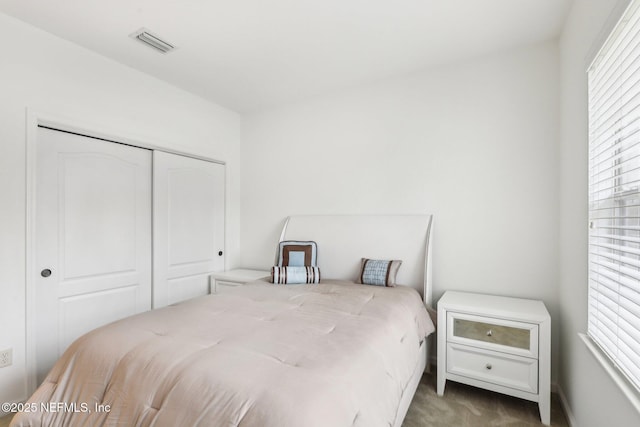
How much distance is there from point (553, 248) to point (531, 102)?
1094 millimetres

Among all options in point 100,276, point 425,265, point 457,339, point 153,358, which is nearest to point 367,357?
point 153,358

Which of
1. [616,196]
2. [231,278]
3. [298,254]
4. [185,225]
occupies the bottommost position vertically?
[231,278]

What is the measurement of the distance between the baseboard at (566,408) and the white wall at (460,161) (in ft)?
1.77

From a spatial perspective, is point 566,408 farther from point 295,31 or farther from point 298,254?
point 295,31

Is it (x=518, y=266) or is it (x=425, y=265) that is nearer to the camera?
(x=518, y=266)

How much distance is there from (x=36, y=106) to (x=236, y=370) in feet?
7.67

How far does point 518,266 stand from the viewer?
2.36 metres

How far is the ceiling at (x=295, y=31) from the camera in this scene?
1.92m

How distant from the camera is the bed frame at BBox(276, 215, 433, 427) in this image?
2600 millimetres

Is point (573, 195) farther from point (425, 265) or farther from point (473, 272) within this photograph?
point (425, 265)

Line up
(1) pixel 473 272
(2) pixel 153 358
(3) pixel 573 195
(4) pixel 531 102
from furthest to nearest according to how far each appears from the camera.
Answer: (1) pixel 473 272
(4) pixel 531 102
(3) pixel 573 195
(2) pixel 153 358

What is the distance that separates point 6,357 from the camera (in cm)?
202

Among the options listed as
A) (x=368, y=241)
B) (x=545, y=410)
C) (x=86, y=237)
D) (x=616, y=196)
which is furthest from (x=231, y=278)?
(x=616, y=196)

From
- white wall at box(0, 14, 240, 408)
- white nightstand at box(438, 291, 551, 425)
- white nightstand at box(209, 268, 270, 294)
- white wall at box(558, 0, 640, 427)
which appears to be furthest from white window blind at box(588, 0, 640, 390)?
white wall at box(0, 14, 240, 408)
